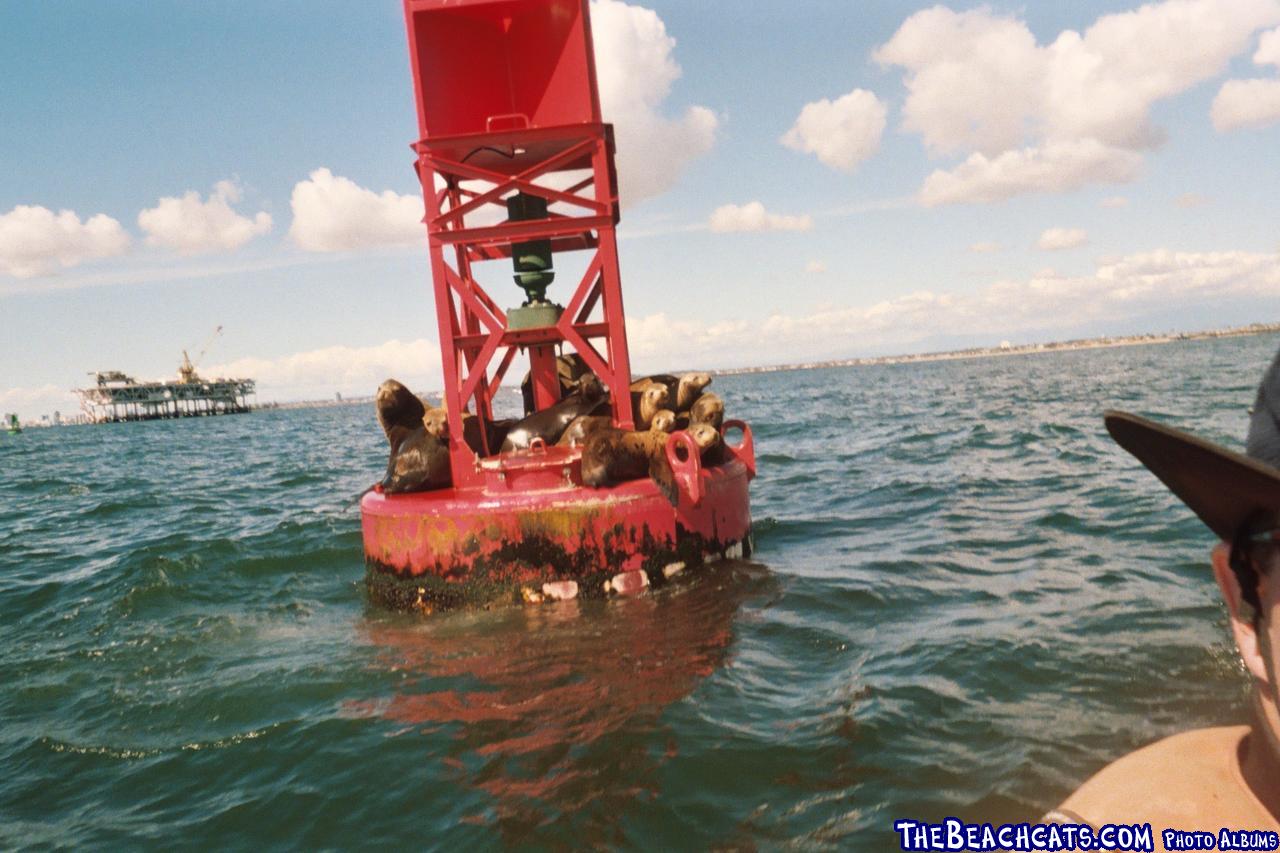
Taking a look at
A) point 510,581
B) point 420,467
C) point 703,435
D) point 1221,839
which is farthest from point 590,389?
point 1221,839

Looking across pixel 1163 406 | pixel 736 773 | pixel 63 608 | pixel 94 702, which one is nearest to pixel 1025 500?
pixel 736 773

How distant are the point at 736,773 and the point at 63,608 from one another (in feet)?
27.9

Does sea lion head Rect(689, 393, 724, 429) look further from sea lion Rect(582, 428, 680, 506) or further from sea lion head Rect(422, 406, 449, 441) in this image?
sea lion head Rect(422, 406, 449, 441)

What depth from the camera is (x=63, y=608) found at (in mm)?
9570

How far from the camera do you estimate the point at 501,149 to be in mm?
9844

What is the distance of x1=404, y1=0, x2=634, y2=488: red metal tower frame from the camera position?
28.5 feet

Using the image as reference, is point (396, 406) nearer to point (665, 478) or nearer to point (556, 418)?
point (556, 418)

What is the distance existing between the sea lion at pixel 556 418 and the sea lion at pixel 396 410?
110cm

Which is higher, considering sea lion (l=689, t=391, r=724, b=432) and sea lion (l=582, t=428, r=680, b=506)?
sea lion (l=689, t=391, r=724, b=432)

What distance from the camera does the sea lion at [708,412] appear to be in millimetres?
8789

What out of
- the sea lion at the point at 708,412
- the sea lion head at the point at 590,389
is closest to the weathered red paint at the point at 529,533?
the sea lion at the point at 708,412

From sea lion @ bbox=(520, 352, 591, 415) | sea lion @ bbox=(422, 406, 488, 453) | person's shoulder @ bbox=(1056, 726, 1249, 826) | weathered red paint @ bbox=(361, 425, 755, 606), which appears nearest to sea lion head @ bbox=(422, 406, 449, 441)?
sea lion @ bbox=(422, 406, 488, 453)

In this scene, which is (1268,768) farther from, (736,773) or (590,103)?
(590,103)

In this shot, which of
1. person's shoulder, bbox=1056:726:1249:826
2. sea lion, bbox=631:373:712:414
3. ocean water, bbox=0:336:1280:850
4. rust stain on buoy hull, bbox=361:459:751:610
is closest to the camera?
person's shoulder, bbox=1056:726:1249:826
